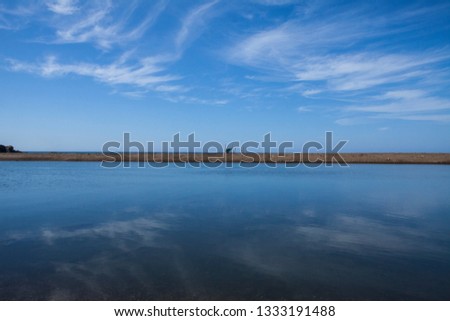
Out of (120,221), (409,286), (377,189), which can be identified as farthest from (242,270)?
(377,189)

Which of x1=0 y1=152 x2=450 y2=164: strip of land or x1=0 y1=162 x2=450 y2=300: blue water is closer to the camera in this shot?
x1=0 y1=162 x2=450 y2=300: blue water

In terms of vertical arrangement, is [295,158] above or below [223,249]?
above

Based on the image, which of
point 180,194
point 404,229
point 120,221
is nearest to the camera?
point 404,229

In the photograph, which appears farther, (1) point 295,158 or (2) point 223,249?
(1) point 295,158

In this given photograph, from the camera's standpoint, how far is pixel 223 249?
628cm

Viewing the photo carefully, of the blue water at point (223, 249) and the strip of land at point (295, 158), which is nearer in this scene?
the blue water at point (223, 249)

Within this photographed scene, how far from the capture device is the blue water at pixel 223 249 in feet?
14.9

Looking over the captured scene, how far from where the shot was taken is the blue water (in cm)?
453

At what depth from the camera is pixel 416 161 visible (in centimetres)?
4050

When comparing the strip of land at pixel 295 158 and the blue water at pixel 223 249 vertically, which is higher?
the strip of land at pixel 295 158

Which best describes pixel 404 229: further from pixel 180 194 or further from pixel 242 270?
pixel 180 194

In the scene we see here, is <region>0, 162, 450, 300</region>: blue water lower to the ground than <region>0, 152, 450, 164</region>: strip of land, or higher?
lower
